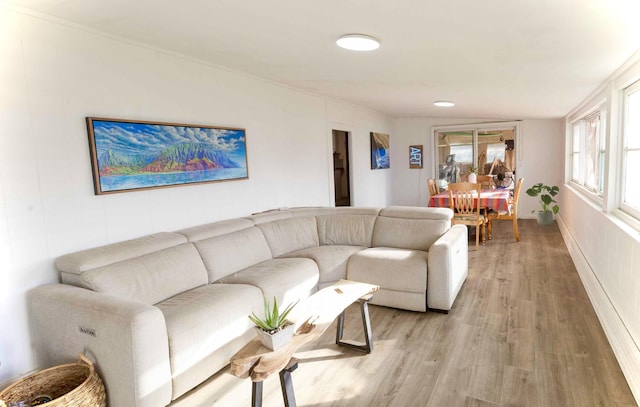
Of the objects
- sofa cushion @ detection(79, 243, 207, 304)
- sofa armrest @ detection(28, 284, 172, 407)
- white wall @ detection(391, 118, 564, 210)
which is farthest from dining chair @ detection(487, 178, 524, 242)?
sofa armrest @ detection(28, 284, 172, 407)

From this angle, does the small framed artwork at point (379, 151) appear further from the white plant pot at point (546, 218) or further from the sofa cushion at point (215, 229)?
the sofa cushion at point (215, 229)

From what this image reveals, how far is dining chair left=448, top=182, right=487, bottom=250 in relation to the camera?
5.49m

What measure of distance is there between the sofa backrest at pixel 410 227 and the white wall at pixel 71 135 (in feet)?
4.74

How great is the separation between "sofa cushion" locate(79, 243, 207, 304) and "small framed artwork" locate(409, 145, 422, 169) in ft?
20.7

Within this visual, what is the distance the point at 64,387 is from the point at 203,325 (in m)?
0.76

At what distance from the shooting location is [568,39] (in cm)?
227

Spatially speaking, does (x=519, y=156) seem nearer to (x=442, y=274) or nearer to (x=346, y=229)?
(x=346, y=229)

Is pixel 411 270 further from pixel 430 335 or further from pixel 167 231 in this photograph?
pixel 167 231

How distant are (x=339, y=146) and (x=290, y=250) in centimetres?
357

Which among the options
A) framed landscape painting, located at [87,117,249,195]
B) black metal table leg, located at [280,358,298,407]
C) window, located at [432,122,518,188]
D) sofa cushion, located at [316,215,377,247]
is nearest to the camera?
black metal table leg, located at [280,358,298,407]

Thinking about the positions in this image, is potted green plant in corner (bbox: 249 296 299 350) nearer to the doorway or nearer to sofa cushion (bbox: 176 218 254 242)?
sofa cushion (bbox: 176 218 254 242)

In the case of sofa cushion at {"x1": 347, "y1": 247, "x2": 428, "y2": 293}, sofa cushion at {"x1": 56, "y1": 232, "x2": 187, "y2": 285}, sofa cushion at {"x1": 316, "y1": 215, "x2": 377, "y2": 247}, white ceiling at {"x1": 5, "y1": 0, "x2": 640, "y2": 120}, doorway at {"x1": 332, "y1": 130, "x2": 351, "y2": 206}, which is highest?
white ceiling at {"x1": 5, "y1": 0, "x2": 640, "y2": 120}

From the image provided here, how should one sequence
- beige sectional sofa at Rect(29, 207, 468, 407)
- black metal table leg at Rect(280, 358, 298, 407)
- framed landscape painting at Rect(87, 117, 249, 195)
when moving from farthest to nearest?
framed landscape painting at Rect(87, 117, 249, 195) < beige sectional sofa at Rect(29, 207, 468, 407) < black metal table leg at Rect(280, 358, 298, 407)

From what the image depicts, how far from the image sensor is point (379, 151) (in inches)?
292
